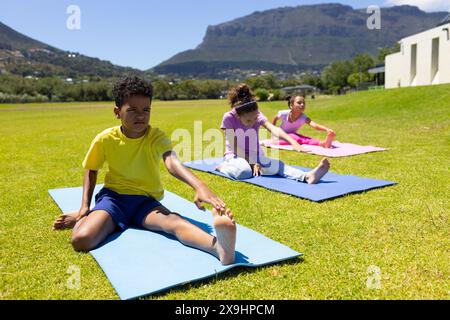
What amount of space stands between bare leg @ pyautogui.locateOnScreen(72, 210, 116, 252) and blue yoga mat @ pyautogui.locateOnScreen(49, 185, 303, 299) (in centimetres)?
7

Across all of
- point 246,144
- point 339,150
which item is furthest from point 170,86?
point 246,144

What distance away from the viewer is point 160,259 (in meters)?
3.27

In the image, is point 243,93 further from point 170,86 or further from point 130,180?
point 170,86

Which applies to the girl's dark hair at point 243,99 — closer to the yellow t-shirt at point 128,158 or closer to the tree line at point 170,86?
the yellow t-shirt at point 128,158

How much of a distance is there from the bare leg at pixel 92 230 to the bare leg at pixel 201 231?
380 mm

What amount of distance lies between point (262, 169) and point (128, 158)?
3.13m

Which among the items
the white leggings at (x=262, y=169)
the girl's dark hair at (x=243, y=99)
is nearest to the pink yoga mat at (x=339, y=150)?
the white leggings at (x=262, y=169)

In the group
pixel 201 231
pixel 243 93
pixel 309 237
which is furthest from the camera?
pixel 243 93

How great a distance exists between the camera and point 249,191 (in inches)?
226

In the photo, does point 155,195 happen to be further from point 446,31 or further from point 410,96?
point 446,31

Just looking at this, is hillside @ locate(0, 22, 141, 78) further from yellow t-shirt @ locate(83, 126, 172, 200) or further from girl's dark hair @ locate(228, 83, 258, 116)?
yellow t-shirt @ locate(83, 126, 172, 200)

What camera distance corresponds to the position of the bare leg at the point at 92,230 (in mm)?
3506
